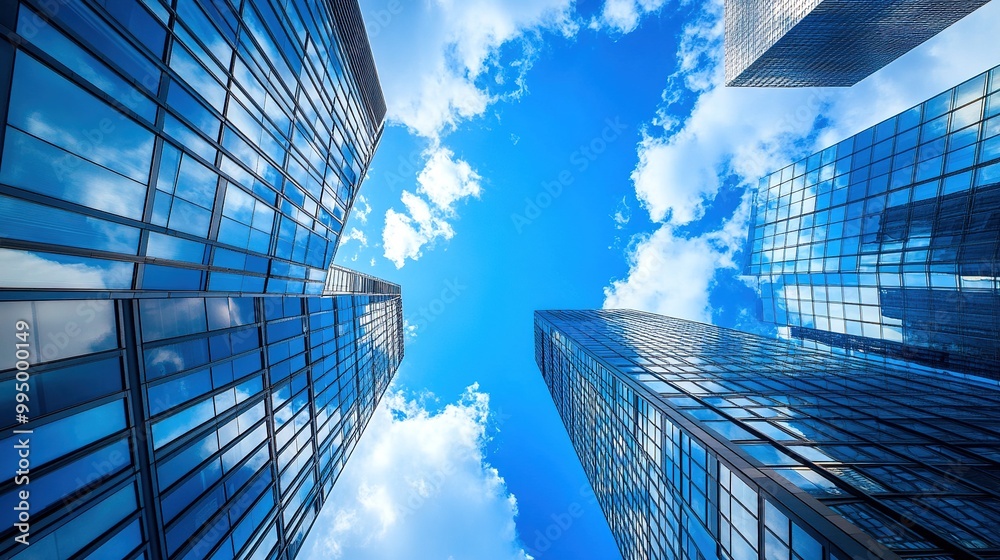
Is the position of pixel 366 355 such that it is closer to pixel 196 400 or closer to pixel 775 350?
pixel 196 400

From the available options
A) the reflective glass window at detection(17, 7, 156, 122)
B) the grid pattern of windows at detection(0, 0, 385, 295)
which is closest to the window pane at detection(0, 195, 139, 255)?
the grid pattern of windows at detection(0, 0, 385, 295)

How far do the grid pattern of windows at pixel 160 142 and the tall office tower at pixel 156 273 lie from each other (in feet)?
0.17

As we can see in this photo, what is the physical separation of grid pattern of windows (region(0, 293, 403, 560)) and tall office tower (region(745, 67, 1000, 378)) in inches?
1472

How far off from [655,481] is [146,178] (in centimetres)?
2643

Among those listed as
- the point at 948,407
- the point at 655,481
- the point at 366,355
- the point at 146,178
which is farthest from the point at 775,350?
the point at 146,178

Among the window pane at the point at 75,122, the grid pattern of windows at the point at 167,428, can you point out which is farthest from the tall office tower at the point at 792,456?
the window pane at the point at 75,122

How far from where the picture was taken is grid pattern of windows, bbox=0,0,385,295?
745cm

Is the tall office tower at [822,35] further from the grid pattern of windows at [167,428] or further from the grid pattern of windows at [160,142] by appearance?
the grid pattern of windows at [167,428]

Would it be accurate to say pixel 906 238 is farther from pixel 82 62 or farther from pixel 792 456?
pixel 82 62

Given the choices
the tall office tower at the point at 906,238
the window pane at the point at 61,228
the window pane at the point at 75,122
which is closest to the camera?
the window pane at the point at 75,122

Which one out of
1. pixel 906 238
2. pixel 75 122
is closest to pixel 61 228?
pixel 75 122

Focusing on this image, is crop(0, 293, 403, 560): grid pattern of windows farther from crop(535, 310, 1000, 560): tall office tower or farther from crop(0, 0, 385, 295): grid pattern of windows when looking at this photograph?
crop(535, 310, 1000, 560): tall office tower

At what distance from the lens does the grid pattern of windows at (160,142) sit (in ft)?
24.4

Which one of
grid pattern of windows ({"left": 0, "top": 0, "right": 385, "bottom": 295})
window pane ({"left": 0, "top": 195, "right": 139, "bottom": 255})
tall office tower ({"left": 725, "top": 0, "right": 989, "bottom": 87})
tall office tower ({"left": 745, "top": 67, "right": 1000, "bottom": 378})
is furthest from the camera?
tall office tower ({"left": 725, "top": 0, "right": 989, "bottom": 87})
